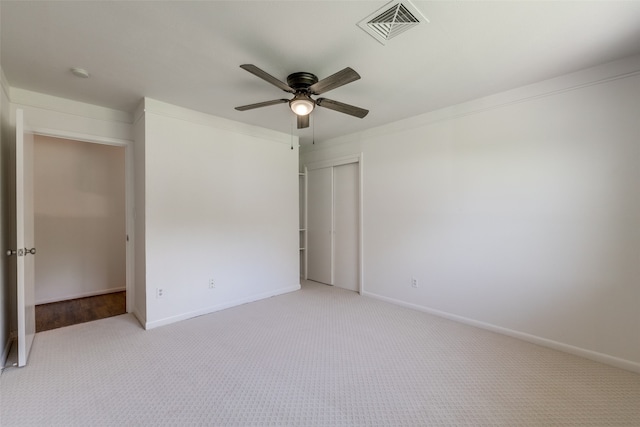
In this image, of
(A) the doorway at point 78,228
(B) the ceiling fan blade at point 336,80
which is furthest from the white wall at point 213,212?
(B) the ceiling fan blade at point 336,80

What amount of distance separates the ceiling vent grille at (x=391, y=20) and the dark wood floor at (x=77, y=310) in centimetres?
A: 412

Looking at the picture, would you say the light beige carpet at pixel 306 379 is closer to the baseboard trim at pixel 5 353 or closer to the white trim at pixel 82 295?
the baseboard trim at pixel 5 353

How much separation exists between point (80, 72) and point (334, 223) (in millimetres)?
3512

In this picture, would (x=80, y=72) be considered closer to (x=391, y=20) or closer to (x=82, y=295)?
(x=391, y=20)

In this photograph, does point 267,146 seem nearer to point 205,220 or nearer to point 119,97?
point 205,220

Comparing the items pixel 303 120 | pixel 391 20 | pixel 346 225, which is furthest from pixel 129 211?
pixel 391 20

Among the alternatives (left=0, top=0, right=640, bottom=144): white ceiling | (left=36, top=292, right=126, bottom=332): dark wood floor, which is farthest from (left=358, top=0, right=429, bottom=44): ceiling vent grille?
(left=36, top=292, right=126, bottom=332): dark wood floor

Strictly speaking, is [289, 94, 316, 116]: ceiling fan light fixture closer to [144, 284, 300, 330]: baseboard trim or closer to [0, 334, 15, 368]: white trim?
[144, 284, 300, 330]: baseboard trim

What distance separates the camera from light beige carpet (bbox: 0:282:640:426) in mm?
1688

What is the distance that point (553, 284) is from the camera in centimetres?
252

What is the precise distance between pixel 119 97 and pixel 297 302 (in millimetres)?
3169

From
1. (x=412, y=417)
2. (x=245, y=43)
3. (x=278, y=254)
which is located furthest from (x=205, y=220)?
(x=412, y=417)

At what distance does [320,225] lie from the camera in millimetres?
4840

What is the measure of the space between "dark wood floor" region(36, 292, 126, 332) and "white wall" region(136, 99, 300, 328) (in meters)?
0.94
